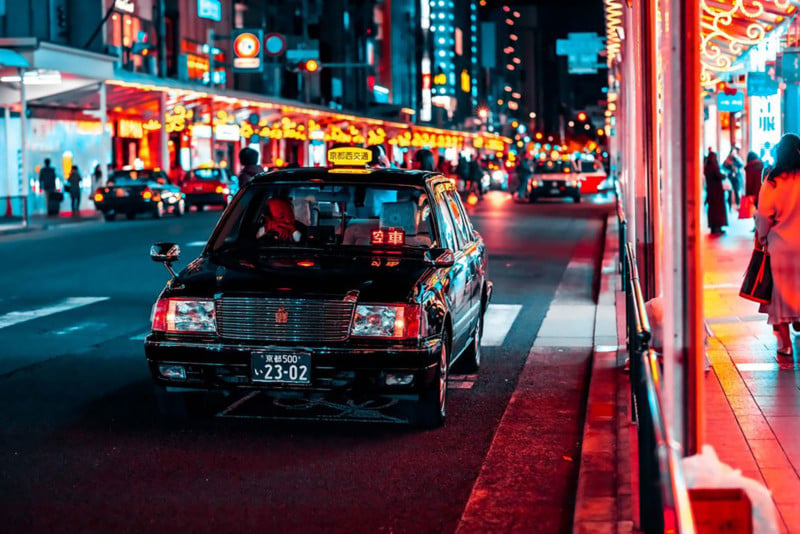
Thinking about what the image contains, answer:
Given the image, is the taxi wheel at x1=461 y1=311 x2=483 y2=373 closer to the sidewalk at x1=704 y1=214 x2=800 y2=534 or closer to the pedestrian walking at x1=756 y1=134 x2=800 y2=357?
the sidewalk at x1=704 y1=214 x2=800 y2=534

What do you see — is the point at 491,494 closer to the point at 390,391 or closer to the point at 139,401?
the point at 390,391

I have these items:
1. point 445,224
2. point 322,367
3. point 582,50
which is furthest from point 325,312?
point 582,50

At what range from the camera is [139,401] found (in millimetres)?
8750

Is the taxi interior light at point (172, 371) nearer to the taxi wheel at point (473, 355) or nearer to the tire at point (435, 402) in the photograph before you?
the tire at point (435, 402)

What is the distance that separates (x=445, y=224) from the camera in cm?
895

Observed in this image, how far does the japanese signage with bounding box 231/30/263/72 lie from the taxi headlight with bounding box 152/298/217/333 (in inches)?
1835

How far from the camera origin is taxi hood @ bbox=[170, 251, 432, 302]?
7488 millimetres

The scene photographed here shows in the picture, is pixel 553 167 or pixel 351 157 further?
pixel 553 167

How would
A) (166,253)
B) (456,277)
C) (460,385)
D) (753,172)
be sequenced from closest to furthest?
(166,253), (456,277), (460,385), (753,172)

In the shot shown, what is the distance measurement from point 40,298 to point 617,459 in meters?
10.2

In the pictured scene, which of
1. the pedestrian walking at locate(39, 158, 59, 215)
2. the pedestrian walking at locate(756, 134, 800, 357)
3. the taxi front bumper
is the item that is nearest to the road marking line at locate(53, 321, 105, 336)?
the taxi front bumper

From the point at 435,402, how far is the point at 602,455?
1.28 m

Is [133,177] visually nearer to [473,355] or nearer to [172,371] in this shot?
[473,355]

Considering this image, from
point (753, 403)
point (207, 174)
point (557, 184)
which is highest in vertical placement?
point (207, 174)
